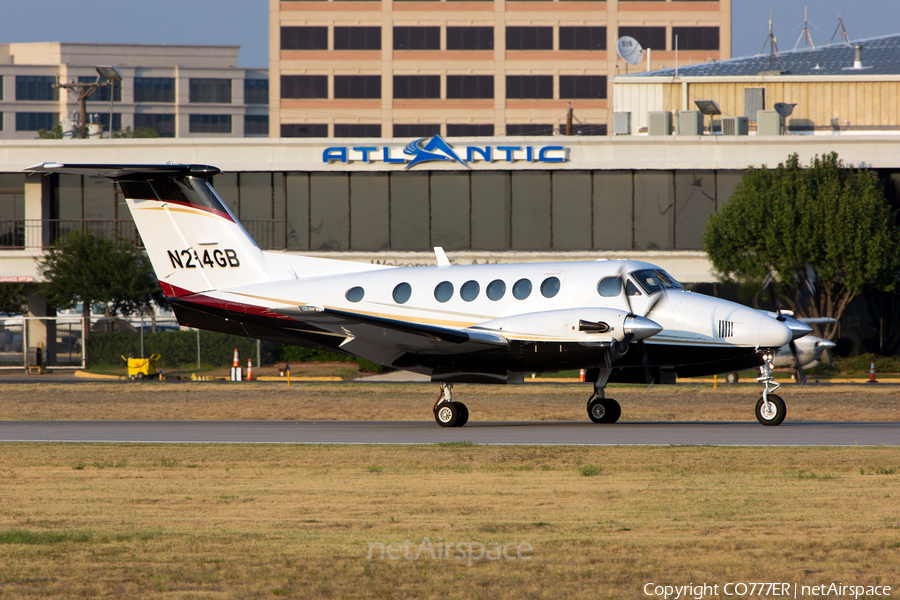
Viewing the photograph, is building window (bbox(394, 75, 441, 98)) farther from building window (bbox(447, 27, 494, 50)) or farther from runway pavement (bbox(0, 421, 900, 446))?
runway pavement (bbox(0, 421, 900, 446))

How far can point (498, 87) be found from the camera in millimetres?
97188

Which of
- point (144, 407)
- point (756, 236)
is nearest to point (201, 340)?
point (144, 407)

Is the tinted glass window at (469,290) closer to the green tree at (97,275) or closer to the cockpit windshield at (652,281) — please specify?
the cockpit windshield at (652,281)

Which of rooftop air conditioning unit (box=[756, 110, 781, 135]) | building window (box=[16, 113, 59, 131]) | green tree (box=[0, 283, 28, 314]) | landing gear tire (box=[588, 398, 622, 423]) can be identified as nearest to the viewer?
landing gear tire (box=[588, 398, 622, 423])

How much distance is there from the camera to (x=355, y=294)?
22391 millimetres

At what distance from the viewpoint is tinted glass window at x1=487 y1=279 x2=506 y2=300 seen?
2128cm

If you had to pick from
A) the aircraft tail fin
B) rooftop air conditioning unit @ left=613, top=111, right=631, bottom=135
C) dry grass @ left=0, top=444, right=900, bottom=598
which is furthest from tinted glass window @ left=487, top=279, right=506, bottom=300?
rooftop air conditioning unit @ left=613, top=111, right=631, bottom=135

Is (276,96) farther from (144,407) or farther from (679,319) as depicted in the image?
(679,319)

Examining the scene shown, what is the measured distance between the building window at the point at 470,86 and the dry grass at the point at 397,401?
67031 millimetres

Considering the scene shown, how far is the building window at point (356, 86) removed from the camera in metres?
98.0

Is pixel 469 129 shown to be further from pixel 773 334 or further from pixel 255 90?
pixel 773 334

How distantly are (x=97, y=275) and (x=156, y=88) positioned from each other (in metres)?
101

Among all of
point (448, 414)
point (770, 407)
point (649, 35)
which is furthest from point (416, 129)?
point (770, 407)

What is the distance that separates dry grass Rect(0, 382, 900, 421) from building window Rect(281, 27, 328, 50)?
68475mm
